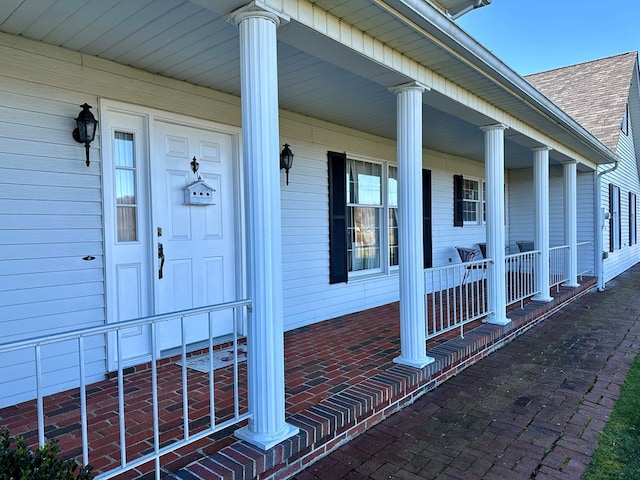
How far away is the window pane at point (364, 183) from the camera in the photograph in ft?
18.8

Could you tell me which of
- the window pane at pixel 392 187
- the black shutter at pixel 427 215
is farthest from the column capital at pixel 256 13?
the black shutter at pixel 427 215

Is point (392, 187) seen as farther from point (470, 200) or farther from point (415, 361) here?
point (415, 361)

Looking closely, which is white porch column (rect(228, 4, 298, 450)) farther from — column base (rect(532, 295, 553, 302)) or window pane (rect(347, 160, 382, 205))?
column base (rect(532, 295, 553, 302))

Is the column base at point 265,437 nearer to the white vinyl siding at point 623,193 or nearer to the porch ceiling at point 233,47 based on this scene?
the porch ceiling at point 233,47

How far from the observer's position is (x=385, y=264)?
20.2 ft

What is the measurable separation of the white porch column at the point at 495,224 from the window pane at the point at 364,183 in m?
1.64

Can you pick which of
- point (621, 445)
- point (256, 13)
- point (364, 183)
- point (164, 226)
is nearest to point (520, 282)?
point (364, 183)

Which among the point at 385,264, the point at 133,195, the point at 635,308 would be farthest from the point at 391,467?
the point at 635,308

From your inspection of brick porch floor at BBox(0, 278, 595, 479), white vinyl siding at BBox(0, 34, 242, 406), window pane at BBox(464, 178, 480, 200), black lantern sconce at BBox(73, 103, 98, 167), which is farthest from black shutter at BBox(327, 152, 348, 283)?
window pane at BBox(464, 178, 480, 200)

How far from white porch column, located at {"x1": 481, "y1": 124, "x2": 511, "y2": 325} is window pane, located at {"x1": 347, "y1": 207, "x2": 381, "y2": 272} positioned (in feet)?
5.40

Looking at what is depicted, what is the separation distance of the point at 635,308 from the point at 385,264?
4.09 meters

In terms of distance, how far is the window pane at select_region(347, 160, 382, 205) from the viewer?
573cm

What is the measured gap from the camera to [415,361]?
3506 mm

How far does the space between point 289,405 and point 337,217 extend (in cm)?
291
